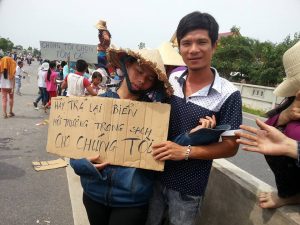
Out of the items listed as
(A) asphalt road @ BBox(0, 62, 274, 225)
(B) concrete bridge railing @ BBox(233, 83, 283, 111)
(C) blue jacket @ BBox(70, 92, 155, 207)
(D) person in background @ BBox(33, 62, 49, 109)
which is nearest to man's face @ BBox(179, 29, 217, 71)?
(C) blue jacket @ BBox(70, 92, 155, 207)

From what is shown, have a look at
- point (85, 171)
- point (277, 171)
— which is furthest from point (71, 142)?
point (277, 171)

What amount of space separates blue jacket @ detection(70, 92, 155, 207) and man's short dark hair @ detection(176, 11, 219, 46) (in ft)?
2.84

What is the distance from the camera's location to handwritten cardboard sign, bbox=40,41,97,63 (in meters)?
9.01

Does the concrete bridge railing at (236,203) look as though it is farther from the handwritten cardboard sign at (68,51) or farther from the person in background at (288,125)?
the handwritten cardboard sign at (68,51)

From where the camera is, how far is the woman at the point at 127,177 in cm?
199

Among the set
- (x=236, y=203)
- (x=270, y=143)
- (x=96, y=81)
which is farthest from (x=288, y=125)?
(x=96, y=81)

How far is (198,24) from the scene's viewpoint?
1.89 m

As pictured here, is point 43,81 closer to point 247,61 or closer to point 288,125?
point 288,125

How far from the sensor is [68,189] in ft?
15.5

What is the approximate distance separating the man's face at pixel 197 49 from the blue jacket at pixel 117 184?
0.71 metres

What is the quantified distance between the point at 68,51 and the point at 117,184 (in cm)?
795

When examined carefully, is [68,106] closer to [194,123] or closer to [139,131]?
[139,131]

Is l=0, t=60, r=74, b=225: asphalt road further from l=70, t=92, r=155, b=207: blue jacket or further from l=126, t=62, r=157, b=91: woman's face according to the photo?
l=126, t=62, r=157, b=91: woman's face

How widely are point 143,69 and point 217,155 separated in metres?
0.65
